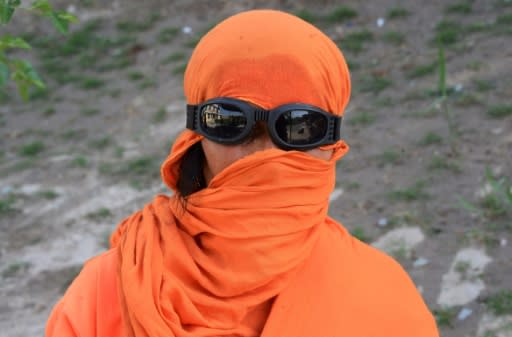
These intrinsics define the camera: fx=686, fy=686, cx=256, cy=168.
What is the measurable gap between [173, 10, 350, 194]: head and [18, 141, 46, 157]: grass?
5.19m

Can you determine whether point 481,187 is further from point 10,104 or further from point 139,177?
point 10,104

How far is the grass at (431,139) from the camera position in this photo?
508 centimetres

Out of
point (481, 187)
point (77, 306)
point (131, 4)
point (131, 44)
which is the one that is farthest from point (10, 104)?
point (77, 306)

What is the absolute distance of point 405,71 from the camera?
20.7 ft

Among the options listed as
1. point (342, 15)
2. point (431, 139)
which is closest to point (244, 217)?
point (431, 139)

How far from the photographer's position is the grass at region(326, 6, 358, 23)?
7.58 metres

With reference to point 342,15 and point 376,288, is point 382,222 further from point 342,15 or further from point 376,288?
point 342,15

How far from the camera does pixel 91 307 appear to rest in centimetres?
152

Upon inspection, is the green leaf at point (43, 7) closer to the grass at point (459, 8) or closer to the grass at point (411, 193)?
the grass at point (411, 193)

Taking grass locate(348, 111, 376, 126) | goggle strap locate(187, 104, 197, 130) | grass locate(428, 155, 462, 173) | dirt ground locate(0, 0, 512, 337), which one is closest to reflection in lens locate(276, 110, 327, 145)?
goggle strap locate(187, 104, 197, 130)

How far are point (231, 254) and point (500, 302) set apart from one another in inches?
97.7

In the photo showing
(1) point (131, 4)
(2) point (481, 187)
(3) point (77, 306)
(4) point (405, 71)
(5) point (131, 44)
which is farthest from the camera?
(1) point (131, 4)

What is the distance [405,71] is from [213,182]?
5.13m

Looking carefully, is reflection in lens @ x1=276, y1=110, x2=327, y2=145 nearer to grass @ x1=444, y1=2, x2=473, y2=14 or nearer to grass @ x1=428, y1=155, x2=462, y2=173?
grass @ x1=428, y1=155, x2=462, y2=173
